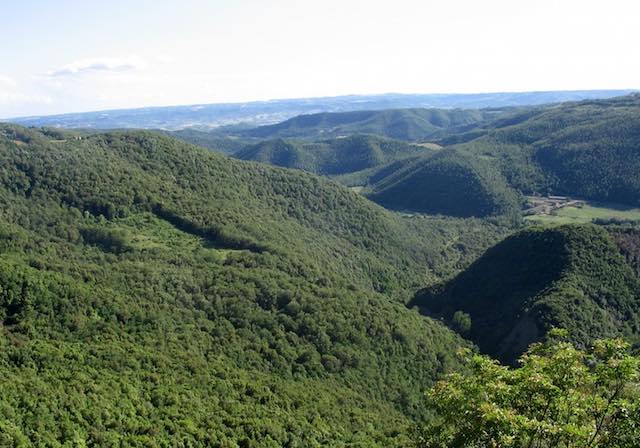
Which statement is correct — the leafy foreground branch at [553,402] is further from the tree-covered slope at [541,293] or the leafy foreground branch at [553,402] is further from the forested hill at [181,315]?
the tree-covered slope at [541,293]

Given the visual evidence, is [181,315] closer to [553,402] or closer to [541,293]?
[553,402]

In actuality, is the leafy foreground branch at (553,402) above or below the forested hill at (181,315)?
above

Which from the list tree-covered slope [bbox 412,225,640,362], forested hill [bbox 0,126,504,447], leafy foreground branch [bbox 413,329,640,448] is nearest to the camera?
leafy foreground branch [bbox 413,329,640,448]

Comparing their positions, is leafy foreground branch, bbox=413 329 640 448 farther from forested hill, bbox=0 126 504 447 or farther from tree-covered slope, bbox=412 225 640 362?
tree-covered slope, bbox=412 225 640 362

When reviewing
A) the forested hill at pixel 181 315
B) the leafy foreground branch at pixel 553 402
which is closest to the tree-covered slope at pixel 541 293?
the forested hill at pixel 181 315

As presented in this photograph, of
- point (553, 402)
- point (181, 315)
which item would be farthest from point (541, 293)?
point (553, 402)

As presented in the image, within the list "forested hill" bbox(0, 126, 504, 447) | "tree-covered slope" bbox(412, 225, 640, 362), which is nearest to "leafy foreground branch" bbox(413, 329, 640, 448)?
"forested hill" bbox(0, 126, 504, 447)

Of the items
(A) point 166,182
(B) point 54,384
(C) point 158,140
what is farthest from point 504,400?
(C) point 158,140
